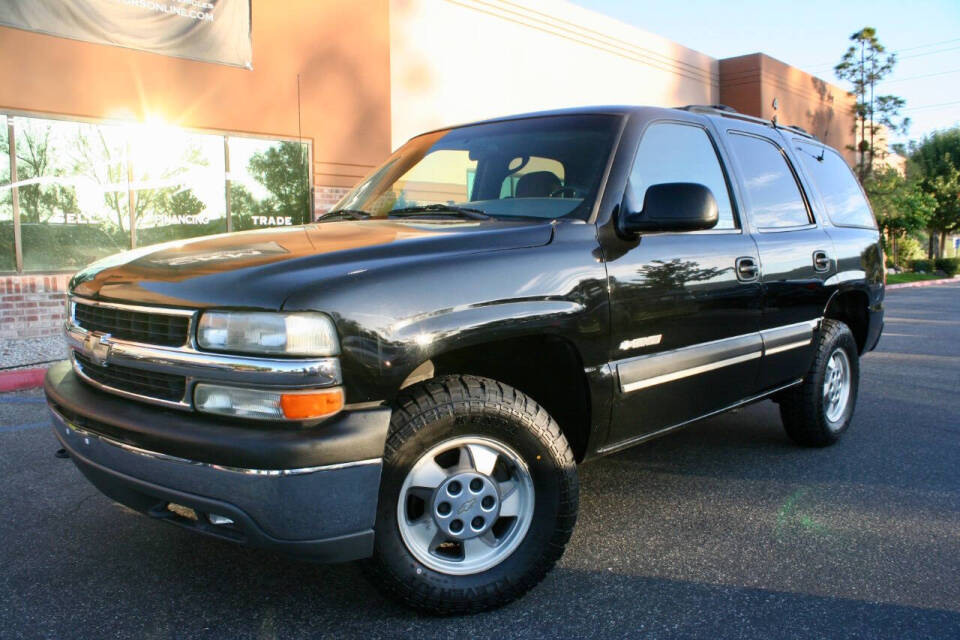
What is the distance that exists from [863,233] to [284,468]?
4255mm

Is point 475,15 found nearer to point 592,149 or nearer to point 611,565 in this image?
point 592,149

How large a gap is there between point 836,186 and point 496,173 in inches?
102

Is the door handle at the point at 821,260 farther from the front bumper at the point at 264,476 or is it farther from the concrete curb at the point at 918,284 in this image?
the concrete curb at the point at 918,284

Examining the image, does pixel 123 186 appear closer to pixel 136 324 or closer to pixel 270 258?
pixel 136 324

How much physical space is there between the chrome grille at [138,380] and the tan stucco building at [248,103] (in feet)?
25.1

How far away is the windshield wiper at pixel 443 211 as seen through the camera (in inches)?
127

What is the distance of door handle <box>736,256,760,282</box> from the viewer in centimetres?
366

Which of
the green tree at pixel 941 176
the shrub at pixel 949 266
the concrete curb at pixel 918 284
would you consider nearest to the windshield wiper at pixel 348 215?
Answer: the concrete curb at pixel 918 284

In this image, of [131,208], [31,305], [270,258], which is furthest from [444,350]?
[131,208]

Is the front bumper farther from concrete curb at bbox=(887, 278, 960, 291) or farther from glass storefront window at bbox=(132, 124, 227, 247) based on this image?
concrete curb at bbox=(887, 278, 960, 291)

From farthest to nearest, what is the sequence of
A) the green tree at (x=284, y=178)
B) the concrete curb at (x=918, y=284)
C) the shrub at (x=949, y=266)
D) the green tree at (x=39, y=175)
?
the shrub at (x=949, y=266)
the concrete curb at (x=918, y=284)
the green tree at (x=284, y=178)
the green tree at (x=39, y=175)

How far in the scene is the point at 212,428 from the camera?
225cm

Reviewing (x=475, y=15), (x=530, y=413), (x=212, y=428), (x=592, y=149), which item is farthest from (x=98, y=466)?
(x=475, y=15)

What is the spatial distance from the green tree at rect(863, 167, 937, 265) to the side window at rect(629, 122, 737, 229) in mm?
26347
